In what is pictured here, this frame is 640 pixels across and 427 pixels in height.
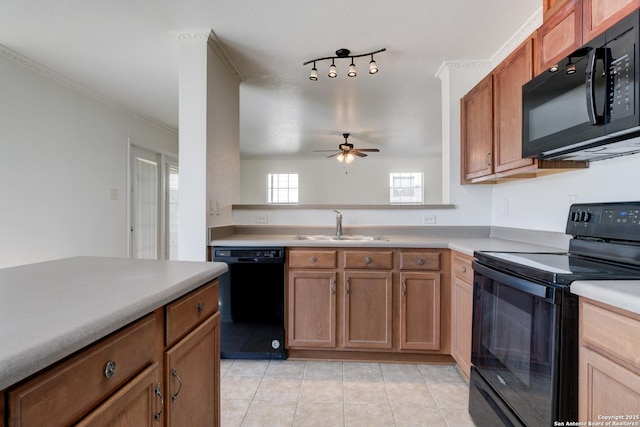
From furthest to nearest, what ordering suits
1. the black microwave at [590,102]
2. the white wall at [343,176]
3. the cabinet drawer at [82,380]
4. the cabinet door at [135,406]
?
the white wall at [343,176], the black microwave at [590,102], the cabinet door at [135,406], the cabinet drawer at [82,380]

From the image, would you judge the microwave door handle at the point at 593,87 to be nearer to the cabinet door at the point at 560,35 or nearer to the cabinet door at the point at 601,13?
the cabinet door at the point at 601,13

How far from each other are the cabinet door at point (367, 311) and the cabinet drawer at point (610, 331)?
4.12ft

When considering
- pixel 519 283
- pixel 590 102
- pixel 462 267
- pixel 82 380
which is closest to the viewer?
pixel 82 380

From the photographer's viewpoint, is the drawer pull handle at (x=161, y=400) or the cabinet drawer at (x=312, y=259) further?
the cabinet drawer at (x=312, y=259)

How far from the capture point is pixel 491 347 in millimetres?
1487

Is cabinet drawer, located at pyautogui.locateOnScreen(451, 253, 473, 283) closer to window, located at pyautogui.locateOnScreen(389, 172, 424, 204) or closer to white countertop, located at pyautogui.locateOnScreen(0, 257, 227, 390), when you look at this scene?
white countertop, located at pyautogui.locateOnScreen(0, 257, 227, 390)

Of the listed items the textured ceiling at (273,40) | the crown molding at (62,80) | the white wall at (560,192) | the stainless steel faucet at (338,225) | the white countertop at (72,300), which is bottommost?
the white countertop at (72,300)

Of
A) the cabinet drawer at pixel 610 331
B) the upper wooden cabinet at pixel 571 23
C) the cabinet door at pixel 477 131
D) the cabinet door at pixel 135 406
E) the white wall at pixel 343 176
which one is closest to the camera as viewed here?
the cabinet door at pixel 135 406

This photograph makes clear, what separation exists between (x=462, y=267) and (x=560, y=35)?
1.32 meters

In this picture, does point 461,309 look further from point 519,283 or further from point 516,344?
point 519,283

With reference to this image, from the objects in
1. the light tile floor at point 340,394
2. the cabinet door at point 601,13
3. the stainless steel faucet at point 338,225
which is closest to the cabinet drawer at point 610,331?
the light tile floor at point 340,394

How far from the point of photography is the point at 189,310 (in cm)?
104

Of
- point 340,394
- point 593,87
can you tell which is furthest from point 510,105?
point 340,394

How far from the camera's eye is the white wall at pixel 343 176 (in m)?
7.43
